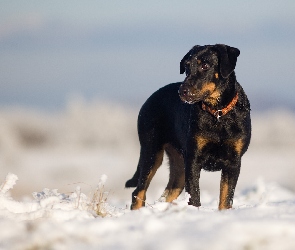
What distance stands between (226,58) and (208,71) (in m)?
0.23

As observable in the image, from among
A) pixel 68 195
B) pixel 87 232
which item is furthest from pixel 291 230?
pixel 68 195

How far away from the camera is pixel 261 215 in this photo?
4906mm

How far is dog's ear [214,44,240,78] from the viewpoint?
7348 mm

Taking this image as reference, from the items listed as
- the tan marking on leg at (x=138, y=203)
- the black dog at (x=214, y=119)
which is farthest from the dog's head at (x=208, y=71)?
the tan marking on leg at (x=138, y=203)

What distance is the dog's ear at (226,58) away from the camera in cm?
735

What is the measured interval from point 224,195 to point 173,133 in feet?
4.03

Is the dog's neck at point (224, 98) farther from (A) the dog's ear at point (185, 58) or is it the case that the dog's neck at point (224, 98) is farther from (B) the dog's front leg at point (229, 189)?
(B) the dog's front leg at point (229, 189)

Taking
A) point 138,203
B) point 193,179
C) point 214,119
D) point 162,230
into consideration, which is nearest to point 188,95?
point 214,119

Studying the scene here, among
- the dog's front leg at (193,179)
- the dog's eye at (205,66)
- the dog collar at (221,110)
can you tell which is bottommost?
the dog's front leg at (193,179)

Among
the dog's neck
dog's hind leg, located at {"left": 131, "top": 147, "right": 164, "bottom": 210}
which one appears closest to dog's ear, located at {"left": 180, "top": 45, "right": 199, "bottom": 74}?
the dog's neck

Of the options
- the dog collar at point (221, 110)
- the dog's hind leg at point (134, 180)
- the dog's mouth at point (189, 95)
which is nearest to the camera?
the dog's mouth at point (189, 95)

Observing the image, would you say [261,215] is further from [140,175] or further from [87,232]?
[140,175]

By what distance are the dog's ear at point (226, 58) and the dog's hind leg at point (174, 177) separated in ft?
5.37

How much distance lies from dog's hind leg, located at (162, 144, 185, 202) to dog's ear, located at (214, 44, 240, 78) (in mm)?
1636
